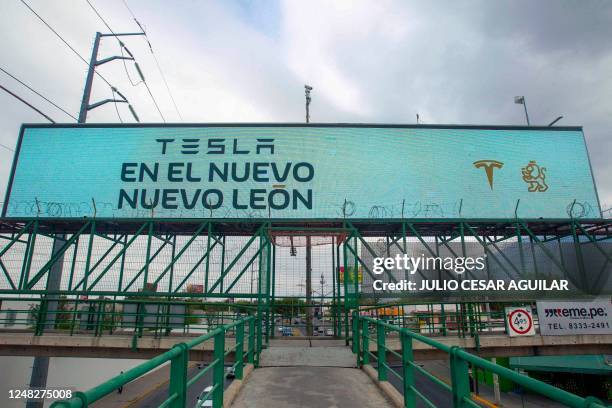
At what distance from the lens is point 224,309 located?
40.9 ft

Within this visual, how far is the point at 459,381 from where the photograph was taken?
3.20m

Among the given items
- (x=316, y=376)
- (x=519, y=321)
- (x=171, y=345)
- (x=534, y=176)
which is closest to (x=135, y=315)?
(x=171, y=345)

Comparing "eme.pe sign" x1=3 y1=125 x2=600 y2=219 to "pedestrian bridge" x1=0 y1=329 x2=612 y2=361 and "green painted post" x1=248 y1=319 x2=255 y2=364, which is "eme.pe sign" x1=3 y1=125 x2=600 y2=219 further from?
"green painted post" x1=248 y1=319 x2=255 y2=364

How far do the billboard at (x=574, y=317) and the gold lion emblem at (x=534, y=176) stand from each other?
7232 millimetres

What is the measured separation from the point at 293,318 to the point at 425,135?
36.8ft

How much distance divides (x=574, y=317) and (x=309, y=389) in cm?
1010

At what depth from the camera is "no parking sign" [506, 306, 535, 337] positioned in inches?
446

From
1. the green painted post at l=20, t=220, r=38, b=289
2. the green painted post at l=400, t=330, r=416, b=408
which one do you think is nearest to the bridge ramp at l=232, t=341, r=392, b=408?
the green painted post at l=400, t=330, r=416, b=408

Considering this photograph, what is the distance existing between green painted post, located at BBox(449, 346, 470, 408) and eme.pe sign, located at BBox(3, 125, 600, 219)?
13.7 m

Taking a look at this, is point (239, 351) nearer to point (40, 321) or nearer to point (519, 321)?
point (40, 321)

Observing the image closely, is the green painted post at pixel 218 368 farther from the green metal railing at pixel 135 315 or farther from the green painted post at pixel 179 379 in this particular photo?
the green metal railing at pixel 135 315

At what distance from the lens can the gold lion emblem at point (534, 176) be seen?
1789cm

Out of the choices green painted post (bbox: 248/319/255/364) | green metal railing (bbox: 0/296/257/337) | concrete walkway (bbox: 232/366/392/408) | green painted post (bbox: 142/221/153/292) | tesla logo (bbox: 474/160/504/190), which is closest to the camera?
concrete walkway (bbox: 232/366/392/408)

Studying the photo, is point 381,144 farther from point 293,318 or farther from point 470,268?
point 293,318
